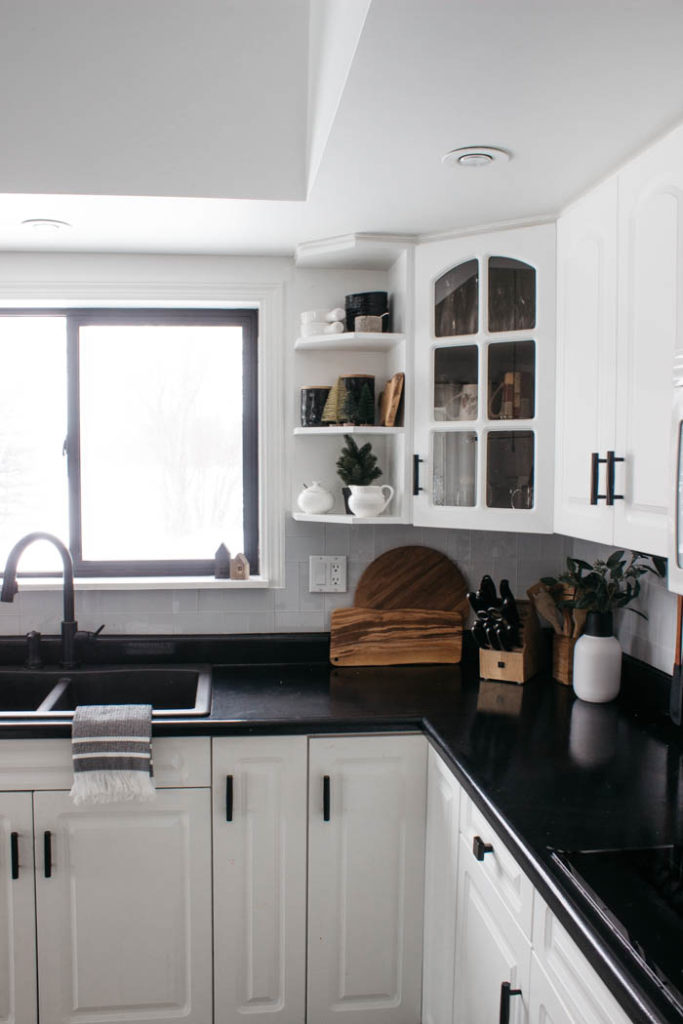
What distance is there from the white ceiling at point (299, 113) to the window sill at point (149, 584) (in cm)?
106

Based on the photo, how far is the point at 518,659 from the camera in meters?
2.39

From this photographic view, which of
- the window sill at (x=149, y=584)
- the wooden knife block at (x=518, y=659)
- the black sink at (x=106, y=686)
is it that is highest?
the window sill at (x=149, y=584)

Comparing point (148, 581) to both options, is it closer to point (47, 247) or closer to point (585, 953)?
point (47, 247)

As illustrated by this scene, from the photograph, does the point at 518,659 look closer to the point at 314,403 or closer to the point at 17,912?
the point at 314,403

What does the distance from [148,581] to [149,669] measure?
287mm

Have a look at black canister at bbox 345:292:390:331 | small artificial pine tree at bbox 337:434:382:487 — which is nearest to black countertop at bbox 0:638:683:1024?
small artificial pine tree at bbox 337:434:382:487

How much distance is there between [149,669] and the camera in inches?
97.8

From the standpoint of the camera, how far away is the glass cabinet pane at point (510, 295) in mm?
2184

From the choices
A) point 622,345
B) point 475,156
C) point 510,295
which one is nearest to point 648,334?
point 622,345

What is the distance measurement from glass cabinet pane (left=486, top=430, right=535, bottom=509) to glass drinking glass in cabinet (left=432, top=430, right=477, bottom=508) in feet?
0.18

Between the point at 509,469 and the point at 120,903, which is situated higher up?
the point at 509,469

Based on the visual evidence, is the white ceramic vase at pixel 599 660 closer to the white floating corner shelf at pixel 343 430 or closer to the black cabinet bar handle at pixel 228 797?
the white floating corner shelf at pixel 343 430

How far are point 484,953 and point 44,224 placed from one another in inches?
81.7

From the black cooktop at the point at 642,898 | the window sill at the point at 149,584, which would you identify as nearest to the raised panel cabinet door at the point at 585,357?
the black cooktop at the point at 642,898
